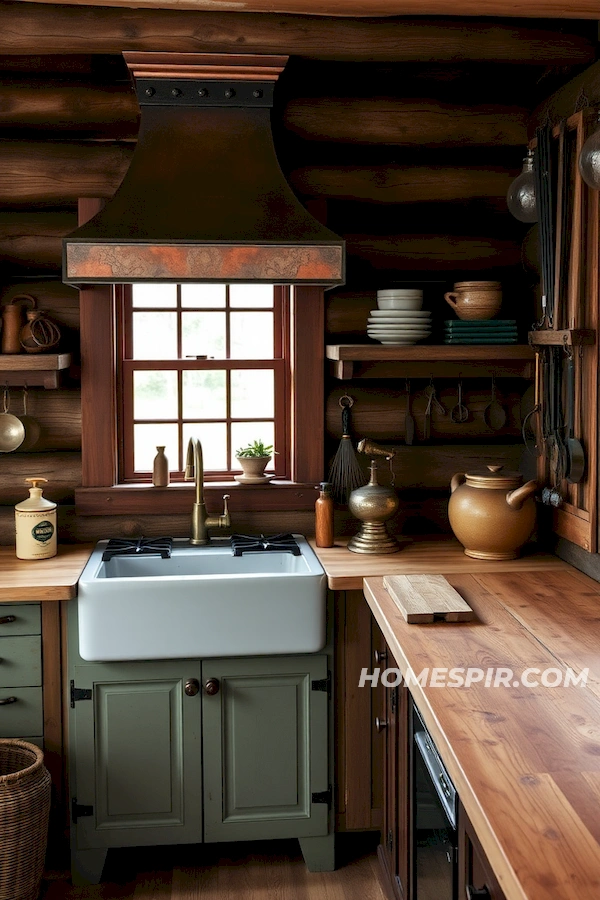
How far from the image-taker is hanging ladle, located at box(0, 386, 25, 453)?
3785 mm

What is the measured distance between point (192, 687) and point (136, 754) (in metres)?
0.31

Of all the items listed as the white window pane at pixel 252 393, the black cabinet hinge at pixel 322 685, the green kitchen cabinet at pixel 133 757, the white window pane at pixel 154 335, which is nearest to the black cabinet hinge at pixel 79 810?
the green kitchen cabinet at pixel 133 757

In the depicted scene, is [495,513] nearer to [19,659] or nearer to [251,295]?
[251,295]

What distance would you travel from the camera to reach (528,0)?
116 inches

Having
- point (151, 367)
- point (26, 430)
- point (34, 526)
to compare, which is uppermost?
point (151, 367)

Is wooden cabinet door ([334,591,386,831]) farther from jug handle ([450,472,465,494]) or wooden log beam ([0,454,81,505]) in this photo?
wooden log beam ([0,454,81,505])

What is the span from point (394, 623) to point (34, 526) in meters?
1.50

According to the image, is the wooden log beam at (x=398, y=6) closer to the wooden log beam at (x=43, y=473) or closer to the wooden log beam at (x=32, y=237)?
the wooden log beam at (x=32, y=237)

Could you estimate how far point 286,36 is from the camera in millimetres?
3479

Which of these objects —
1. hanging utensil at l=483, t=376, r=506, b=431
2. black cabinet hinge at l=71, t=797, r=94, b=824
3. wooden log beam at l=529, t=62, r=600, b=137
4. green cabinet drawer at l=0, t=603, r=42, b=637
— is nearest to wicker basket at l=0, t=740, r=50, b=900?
black cabinet hinge at l=71, t=797, r=94, b=824

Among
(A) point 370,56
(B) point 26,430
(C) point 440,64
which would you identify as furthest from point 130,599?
(C) point 440,64

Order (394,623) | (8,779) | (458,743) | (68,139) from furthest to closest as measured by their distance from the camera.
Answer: (68,139), (8,779), (394,623), (458,743)

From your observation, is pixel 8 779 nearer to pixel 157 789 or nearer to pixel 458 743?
pixel 157 789

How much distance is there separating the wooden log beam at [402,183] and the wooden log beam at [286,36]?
47cm
